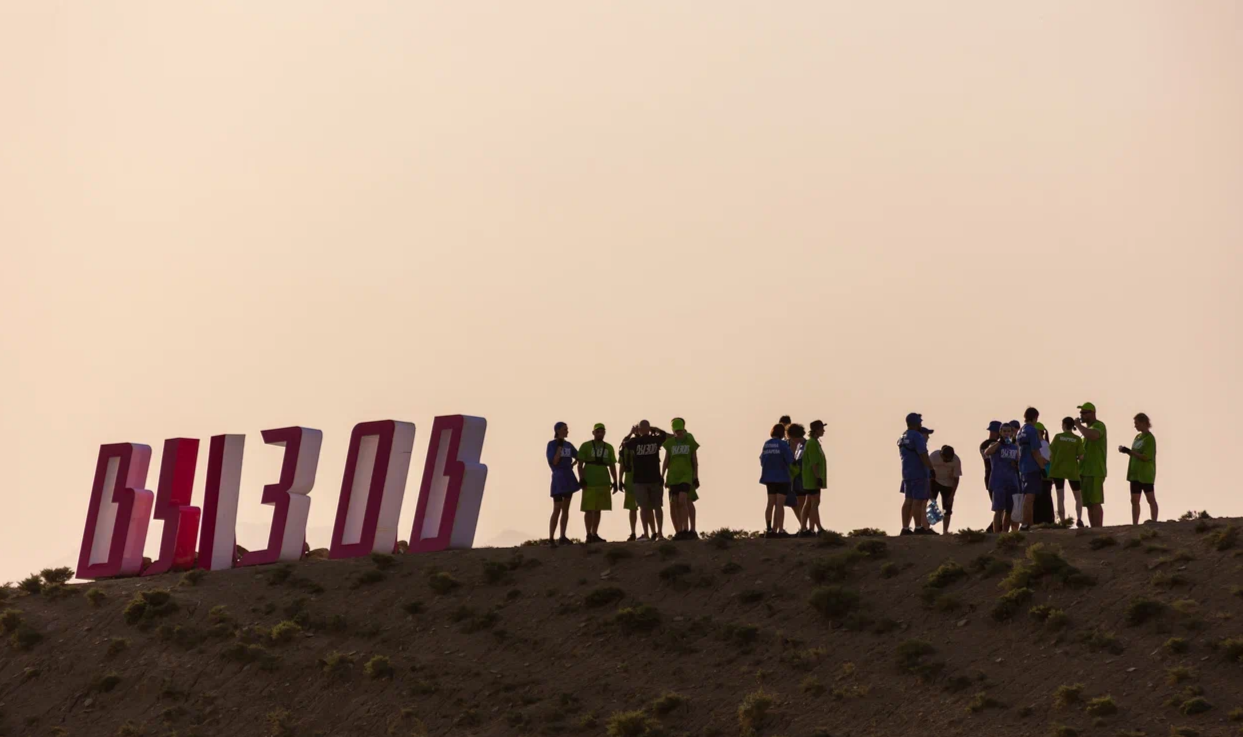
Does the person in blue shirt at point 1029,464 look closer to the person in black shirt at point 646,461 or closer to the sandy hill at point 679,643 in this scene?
the sandy hill at point 679,643

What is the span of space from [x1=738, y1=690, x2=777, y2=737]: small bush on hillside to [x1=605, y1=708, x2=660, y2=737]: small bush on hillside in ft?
4.52

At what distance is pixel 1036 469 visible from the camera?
30.2 m

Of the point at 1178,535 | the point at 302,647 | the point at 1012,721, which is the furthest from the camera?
the point at 302,647

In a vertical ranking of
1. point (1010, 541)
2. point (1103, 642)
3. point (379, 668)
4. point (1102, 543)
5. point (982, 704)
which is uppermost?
point (1010, 541)

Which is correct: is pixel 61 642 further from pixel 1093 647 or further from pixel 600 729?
pixel 1093 647

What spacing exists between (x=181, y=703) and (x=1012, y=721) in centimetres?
1504

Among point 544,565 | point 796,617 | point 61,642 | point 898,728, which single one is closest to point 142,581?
point 61,642

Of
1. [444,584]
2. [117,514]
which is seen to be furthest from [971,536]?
[117,514]

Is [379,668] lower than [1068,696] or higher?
higher

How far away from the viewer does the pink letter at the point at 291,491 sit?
3578 centimetres

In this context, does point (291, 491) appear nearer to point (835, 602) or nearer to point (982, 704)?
point (835, 602)

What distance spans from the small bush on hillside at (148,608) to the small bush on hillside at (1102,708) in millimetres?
18204

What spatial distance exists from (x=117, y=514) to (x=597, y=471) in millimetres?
12013

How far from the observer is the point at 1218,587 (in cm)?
2795
